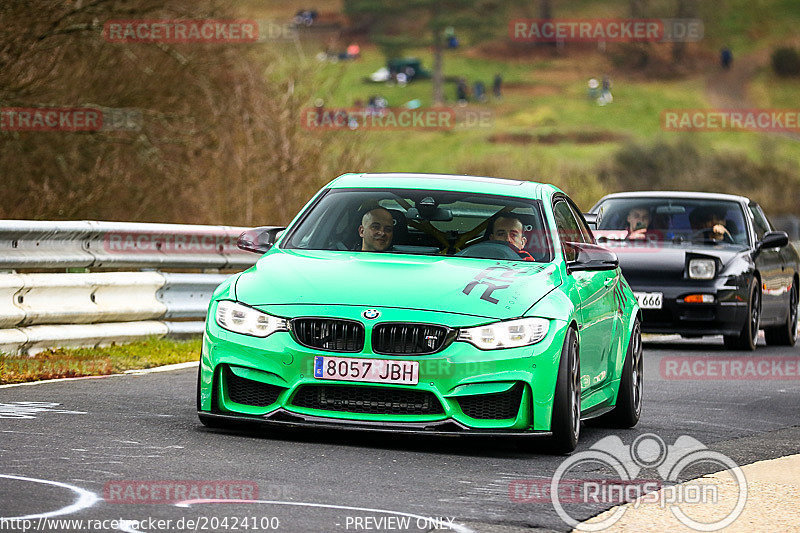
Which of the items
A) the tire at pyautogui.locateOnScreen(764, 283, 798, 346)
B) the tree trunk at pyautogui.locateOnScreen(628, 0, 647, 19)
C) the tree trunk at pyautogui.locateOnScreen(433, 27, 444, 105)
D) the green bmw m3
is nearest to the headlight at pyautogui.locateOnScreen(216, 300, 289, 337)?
the green bmw m3

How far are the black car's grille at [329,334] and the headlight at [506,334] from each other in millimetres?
503

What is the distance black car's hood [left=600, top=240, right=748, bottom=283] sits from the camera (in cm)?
1655

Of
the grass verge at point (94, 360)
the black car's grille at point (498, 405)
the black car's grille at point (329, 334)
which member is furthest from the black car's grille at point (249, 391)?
the grass verge at point (94, 360)

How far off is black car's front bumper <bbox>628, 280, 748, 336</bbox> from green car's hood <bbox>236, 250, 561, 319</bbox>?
25.6 feet

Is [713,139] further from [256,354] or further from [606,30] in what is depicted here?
[256,354]

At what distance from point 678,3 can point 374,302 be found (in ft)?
490

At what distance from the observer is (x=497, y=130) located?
409 feet

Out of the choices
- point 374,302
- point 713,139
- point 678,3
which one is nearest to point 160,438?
point 374,302

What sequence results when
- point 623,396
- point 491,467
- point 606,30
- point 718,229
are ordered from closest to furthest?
point 491,467, point 623,396, point 718,229, point 606,30

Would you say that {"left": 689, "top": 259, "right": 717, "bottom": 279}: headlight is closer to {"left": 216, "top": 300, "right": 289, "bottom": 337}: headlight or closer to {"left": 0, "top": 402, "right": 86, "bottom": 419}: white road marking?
{"left": 0, "top": 402, "right": 86, "bottom": 419}: white road marking

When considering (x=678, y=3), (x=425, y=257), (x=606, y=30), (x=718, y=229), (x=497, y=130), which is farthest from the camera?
(x=606, y=30)

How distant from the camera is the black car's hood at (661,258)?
16.5 meters

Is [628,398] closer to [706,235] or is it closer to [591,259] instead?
[591,259]

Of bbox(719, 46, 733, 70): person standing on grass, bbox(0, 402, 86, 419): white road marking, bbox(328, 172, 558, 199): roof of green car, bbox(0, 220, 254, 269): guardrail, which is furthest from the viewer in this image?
bbox(719, 46, 733, 70): person standing on grass
